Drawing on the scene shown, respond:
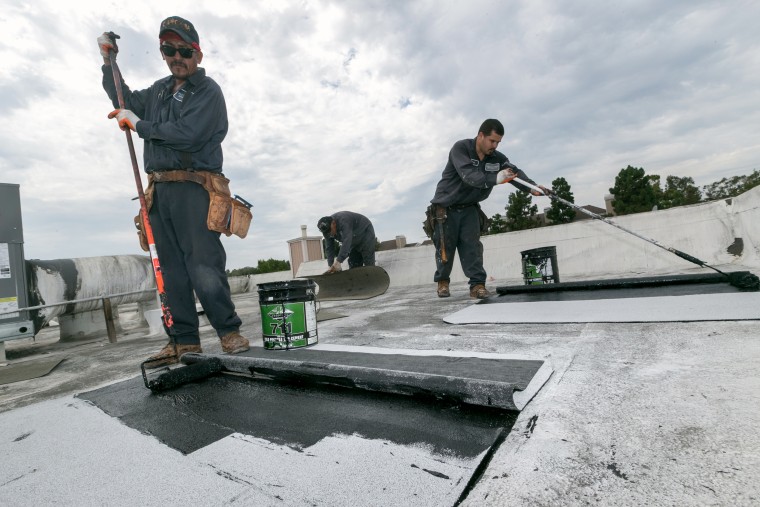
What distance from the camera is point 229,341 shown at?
199 centimetres

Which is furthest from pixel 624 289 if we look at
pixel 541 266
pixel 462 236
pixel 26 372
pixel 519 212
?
pixel 519 212

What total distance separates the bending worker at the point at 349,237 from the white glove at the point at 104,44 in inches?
143

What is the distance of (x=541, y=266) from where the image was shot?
3643 millimetres

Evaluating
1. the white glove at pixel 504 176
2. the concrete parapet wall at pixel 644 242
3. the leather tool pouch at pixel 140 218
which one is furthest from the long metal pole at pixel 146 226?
the concrete parapet wall at pixel 644 242

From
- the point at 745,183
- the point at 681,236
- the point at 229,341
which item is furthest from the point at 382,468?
the point at 745,183

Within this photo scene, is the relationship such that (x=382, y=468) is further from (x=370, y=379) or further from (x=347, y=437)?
(x=370, y=379)

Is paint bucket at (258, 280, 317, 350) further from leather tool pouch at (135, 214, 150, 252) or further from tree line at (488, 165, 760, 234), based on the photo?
tree line at (488, 165, 760, 234)

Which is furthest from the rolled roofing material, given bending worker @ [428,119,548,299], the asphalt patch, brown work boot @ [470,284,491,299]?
bending worker @ [428,119,548,299]

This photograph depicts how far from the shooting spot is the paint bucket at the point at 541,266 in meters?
3.61

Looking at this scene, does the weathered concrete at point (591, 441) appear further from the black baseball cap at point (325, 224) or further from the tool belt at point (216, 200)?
the black baseball cap at point (325, 224)

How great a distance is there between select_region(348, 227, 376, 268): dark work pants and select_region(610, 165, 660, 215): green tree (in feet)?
86.0

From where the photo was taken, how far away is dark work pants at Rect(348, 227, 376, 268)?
20.8 feet

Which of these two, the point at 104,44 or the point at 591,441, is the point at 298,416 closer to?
the point at 591,441

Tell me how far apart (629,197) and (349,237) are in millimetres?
28307
